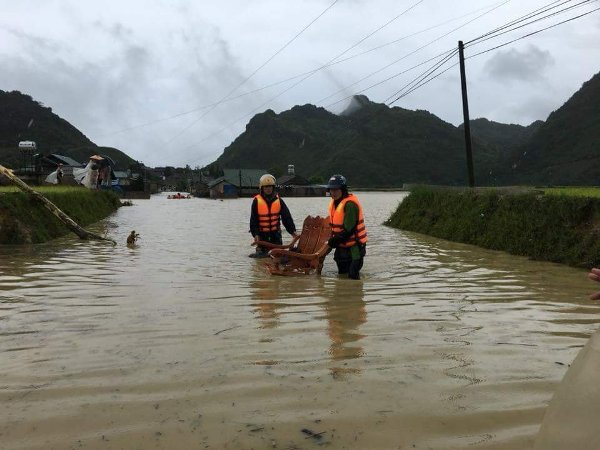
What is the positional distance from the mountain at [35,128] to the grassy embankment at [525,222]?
94121 millimetres

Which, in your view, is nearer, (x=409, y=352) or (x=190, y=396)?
(x=190, y=396)

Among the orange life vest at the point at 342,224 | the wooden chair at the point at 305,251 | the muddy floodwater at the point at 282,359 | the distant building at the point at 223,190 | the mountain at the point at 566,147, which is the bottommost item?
the muddy floodwater at the point at 282,359

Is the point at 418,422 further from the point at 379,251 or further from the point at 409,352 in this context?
the point at 379,251

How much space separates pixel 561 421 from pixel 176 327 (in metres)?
3.90

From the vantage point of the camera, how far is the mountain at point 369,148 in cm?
13425

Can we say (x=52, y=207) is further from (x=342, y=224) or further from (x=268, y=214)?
(x=342, y=224)

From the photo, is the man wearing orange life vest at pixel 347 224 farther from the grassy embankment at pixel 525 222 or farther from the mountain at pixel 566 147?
the mountain at pixel 566 147

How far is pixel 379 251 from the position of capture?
1288cm

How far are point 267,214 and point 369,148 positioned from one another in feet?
452

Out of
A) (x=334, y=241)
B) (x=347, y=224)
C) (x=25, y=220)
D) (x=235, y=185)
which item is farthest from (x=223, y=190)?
(x=347, y=224)

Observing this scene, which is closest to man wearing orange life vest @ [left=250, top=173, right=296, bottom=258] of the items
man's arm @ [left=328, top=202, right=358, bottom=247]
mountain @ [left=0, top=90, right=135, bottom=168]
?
man's arm @ [left=328, top=202, right=358, bottom=247]

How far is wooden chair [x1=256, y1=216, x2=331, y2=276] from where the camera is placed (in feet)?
28.6

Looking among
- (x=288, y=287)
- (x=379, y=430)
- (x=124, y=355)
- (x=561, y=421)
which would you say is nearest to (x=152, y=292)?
(x=288, y=287)

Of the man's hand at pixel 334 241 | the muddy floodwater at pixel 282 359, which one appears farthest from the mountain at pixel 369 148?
the muddy floodwater at pixel 282 359
